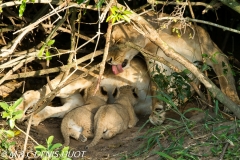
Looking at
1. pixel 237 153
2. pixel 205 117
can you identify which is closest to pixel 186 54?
pixel 205 117

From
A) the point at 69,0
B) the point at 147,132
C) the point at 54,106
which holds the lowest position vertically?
the point at 54,106

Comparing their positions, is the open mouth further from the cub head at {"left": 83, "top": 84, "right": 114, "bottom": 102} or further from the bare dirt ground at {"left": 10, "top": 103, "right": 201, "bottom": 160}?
the bare dirt ground at {"left": 10, "top": 103, "right": 201, "bottom": 160}

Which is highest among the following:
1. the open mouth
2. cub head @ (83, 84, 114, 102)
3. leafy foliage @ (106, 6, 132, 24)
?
leafy foliage @ (106, 6, 132, 24)

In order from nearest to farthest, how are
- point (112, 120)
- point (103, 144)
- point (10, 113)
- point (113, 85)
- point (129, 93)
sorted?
point (10, 113), point (103, 144), point (112, 120), point (129, 93), point (113, 85)

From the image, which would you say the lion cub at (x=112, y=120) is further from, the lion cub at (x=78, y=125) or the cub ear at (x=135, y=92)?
the cub ear at (x=135, y=92)

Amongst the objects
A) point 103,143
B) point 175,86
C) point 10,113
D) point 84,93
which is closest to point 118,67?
point 84,93

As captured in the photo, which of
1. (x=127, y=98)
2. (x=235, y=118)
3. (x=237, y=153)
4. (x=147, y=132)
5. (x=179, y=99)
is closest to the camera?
(x=237, y=153)

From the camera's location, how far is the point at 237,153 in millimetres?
4301

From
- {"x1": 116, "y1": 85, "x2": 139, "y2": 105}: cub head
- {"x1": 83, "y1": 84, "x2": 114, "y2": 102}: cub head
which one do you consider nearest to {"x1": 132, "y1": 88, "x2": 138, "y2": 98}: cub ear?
{"x1": 116, "y1": 85, "x2": 139, "y2": 105}: cub head

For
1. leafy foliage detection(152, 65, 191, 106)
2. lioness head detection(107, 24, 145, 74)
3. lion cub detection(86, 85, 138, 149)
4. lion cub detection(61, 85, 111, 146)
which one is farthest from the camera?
lioness head detection(107, 24, 145, 74)

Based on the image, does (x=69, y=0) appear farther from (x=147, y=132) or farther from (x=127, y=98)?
(x=127, y=98)

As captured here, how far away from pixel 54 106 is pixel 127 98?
3.82ft

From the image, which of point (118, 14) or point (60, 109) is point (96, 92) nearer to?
point (60, 109)

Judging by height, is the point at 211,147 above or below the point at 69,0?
below
